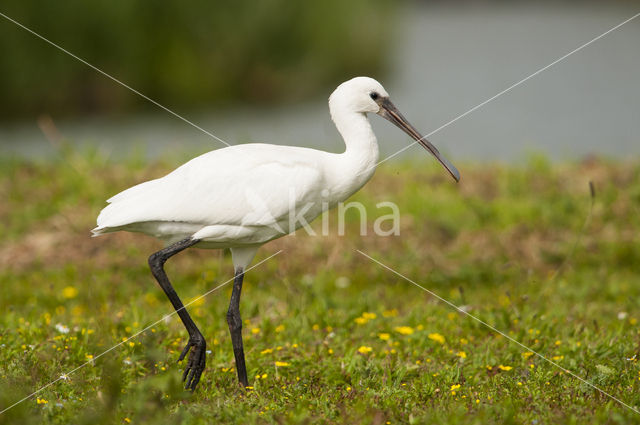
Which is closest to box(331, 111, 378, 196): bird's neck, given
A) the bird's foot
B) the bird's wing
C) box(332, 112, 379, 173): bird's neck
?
box(332, 112, 379, 173): bird's neck

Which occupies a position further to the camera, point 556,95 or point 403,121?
point 556,95

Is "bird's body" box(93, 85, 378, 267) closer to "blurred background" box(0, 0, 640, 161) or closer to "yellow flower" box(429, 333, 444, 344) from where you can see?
"yellow flower" box(429, 333, 444, 344)

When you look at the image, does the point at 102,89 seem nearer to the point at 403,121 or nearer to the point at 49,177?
the point at 49,177

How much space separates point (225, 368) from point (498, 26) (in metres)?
22.4

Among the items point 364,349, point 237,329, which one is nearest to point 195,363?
point 237,329

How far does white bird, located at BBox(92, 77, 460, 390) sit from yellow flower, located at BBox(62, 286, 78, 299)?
7.33 ft

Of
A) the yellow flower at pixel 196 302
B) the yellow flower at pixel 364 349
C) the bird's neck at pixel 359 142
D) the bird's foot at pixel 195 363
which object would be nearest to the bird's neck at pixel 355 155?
the bird's neck at pixel 359 142

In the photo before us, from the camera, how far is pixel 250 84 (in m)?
16.0

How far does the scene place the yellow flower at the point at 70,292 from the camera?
21.5ft

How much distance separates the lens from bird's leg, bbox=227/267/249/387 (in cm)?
448

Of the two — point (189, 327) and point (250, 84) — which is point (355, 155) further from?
point (250, 84)

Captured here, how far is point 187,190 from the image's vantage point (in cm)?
445

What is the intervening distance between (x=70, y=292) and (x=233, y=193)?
106 inches

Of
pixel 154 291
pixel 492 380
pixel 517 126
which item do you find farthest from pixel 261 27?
pixel 492 380
